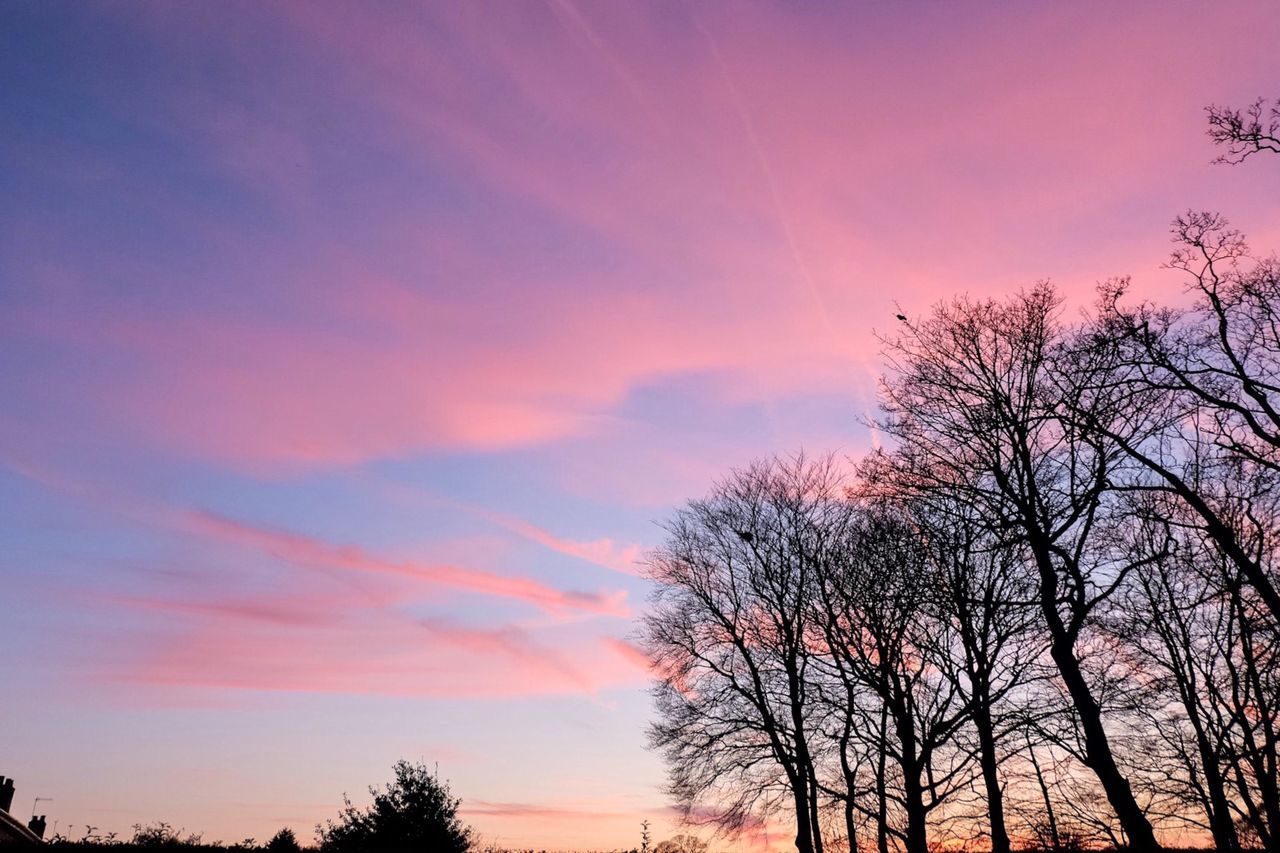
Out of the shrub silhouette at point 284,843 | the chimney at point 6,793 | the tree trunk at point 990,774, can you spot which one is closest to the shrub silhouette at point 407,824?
the shrub silhouette at point 284,843

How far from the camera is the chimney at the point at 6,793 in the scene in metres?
41.5

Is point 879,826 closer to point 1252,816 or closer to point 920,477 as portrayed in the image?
point 1252,816

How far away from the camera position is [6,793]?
42.0 meters

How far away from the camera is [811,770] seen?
26.2m

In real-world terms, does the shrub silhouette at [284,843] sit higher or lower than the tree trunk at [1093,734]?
lower

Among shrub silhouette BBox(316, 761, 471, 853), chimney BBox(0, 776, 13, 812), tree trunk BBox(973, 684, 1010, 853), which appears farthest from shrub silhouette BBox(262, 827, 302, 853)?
chimney BBox(0, 776, 13, 812)

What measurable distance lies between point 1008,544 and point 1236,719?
11043mm

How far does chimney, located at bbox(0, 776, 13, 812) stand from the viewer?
41.5 meters

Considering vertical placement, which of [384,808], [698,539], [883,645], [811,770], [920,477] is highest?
[698,539]

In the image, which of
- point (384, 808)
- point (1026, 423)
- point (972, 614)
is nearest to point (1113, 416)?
point (1026, 423)

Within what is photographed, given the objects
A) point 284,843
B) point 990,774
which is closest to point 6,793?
point 284,843

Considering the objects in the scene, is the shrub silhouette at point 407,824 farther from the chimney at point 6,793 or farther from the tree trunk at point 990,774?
the chimney at point 6,793

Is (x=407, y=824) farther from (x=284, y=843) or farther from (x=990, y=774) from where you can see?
(x=990, y=774)

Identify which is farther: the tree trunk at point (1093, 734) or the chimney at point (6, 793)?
the chimney at point (6, 793)
